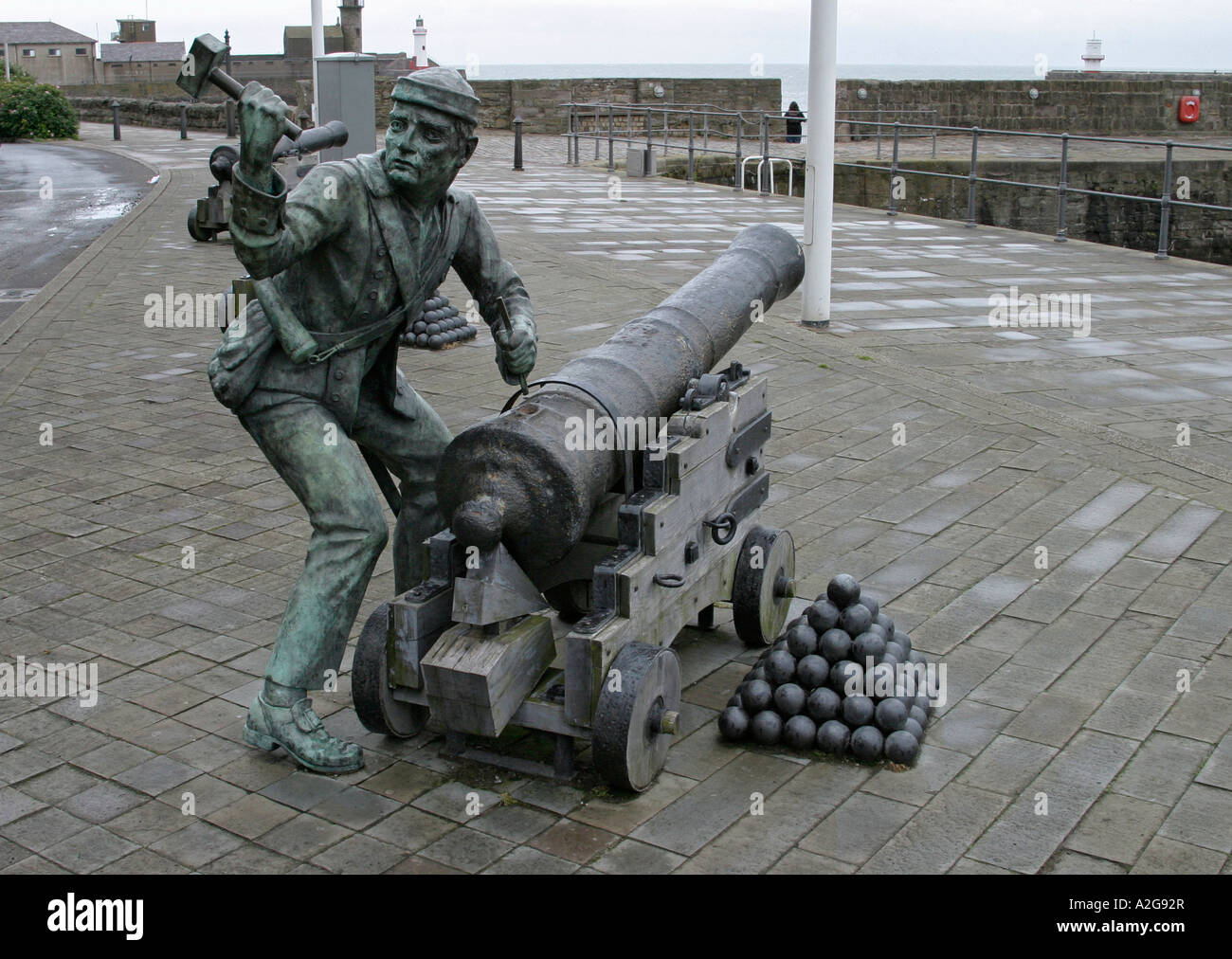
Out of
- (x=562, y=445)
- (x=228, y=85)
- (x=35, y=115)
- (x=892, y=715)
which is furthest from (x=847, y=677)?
(x=35, y=115)

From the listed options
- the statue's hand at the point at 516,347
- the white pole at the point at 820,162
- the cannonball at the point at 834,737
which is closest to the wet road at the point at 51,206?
the white pole at the point at 820,162

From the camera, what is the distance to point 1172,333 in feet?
37.0

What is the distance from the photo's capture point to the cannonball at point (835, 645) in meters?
4.53

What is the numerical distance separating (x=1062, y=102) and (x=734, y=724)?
33789mm

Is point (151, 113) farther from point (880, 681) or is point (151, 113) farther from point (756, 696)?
point (880, 681)

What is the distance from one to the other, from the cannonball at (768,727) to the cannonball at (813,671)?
157 millimetres

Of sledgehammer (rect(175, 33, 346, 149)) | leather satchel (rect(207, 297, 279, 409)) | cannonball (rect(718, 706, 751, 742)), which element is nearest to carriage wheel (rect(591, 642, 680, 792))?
cannonball (rect(718, 706, 751, 742))

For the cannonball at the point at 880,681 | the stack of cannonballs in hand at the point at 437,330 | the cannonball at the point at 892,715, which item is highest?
the stack of cannonballs in hand at the point at 437,330

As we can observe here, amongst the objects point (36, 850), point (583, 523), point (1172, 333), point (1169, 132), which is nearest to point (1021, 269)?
point (1172, 333)

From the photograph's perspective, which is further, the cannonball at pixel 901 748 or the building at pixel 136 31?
the building at pixel 136 31

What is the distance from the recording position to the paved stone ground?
3.90 meters

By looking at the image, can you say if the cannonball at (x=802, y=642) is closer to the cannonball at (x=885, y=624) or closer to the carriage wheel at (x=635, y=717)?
the cannonball at (x=885, y=624)
